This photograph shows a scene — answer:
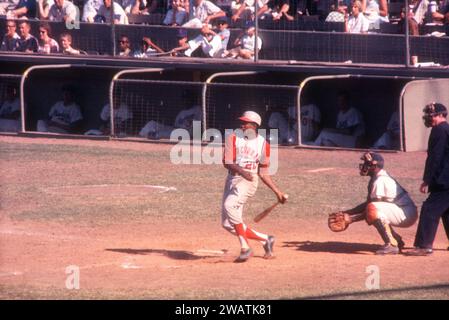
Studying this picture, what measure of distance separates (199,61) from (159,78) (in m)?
1.60

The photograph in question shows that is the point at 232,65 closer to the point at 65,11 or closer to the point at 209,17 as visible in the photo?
the point at 209,17

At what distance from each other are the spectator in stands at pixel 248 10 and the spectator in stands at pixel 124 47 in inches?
94.4

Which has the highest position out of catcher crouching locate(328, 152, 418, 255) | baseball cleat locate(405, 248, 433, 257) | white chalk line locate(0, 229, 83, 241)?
catcher crouching locate(328, 152, 418, 255)

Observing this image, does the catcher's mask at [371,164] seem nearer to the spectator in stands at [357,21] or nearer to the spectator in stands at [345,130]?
the spectator in stands at [345,130]

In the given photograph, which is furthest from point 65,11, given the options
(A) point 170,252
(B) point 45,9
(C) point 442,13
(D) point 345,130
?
(A) point 170,252

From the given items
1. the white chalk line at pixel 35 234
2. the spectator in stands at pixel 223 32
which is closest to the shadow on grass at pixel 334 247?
the white chalk line at pixel 35 234

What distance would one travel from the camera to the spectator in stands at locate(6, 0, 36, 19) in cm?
2309

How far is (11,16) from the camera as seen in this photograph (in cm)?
2300

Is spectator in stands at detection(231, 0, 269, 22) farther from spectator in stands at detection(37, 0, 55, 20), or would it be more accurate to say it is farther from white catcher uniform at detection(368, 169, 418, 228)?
white catcher uniform at detection(368, 169, 418, 228)

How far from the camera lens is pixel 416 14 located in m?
19.5

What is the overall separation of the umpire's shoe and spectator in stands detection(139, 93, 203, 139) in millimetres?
10346

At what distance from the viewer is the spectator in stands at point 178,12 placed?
21.6 meters

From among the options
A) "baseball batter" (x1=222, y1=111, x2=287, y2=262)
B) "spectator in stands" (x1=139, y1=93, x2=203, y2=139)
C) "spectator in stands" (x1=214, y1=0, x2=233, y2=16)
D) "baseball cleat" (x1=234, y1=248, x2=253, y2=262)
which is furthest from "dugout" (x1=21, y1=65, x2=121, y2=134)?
"baseball cleat" (x1=234, y1=248, x2=253, y2=262)
